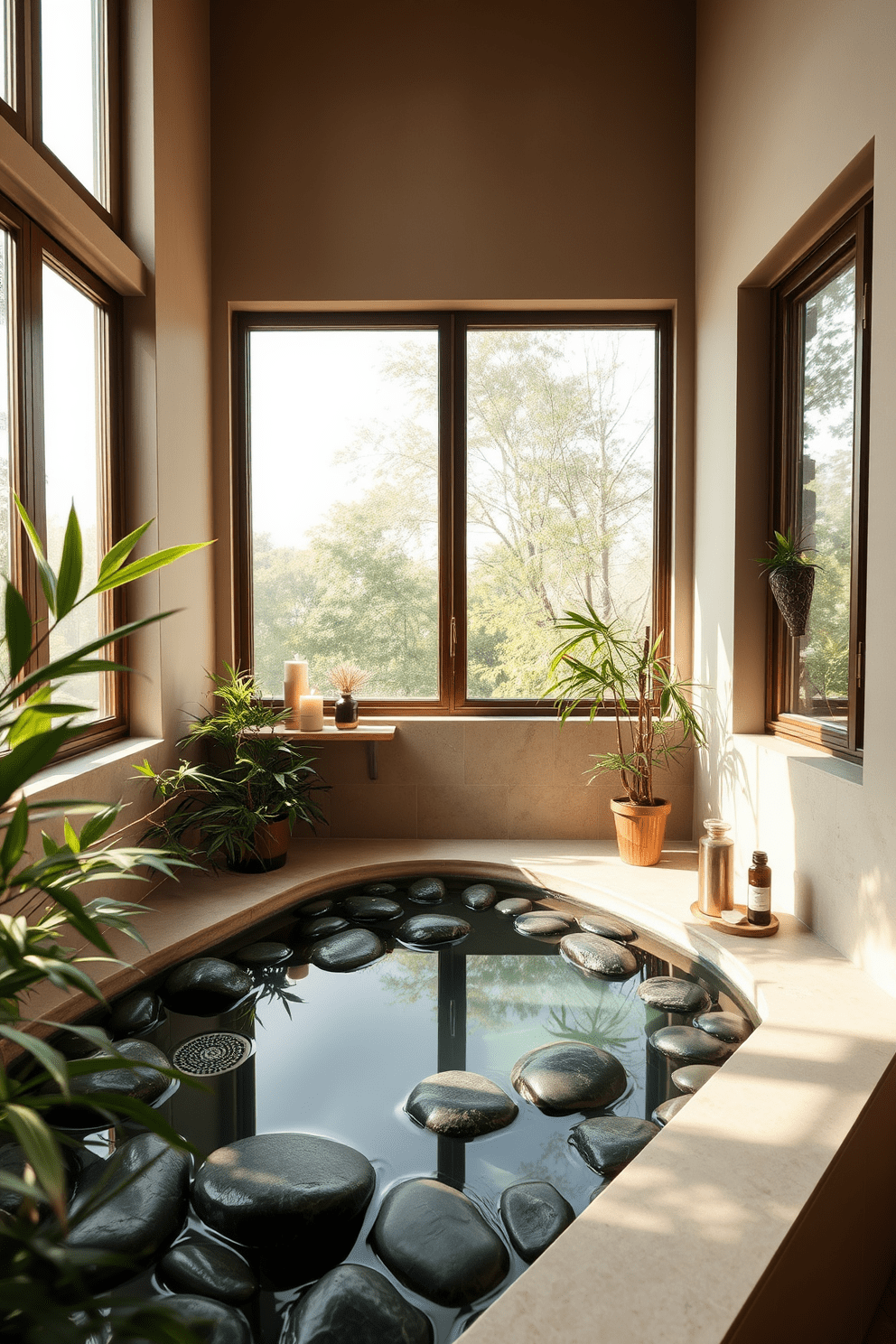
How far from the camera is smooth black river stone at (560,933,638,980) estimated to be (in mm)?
2307

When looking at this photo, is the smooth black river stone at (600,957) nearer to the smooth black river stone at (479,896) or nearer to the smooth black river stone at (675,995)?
the smooth black river stone at (675,995)

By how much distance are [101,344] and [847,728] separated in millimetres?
2742

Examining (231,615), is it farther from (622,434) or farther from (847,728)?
(847,728)

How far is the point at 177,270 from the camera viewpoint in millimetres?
3168

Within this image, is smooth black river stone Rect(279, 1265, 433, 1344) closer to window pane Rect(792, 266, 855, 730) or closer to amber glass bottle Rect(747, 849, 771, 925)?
amber glass bottle Rect(747, 849, 771, 925)

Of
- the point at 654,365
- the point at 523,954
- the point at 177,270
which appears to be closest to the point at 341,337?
the point at 177,270

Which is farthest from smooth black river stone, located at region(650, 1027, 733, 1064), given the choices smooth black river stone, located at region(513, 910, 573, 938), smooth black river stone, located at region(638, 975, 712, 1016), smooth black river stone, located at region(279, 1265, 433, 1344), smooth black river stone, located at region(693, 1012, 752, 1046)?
smooth black river stone, located at region(279, 1265, 433, 1344)

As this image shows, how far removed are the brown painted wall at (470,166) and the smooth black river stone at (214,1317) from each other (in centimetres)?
247

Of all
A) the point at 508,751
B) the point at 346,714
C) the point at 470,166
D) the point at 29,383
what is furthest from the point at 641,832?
the point at 470,166

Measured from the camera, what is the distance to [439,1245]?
127 centimetres

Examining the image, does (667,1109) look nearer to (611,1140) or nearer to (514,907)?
(611,1140)

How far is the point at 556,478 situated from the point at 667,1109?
266 centimetres

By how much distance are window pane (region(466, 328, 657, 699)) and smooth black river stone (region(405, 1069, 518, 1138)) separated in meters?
2.14

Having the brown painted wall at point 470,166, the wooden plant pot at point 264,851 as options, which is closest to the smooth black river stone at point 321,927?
the wooden plant pot at point 264,851
